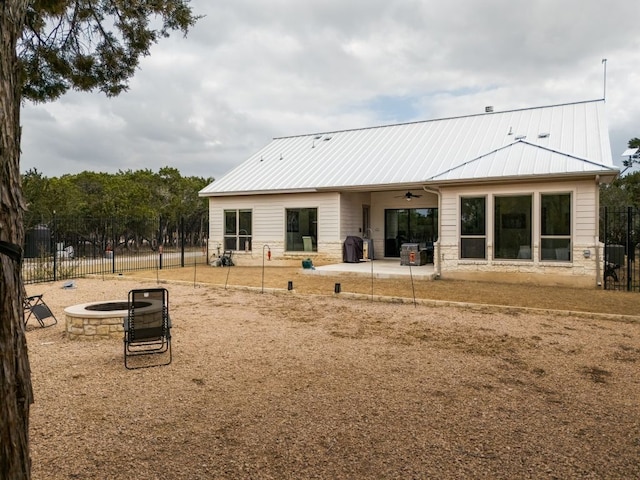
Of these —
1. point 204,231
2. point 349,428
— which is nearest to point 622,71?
point 349,428

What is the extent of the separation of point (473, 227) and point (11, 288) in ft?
43.9

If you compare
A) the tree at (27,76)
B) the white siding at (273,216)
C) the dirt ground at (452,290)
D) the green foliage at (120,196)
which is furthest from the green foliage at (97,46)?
the green foliage at (120,196)

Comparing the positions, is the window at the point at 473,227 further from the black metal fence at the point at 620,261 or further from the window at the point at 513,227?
the black metal fence at the point at 620,261

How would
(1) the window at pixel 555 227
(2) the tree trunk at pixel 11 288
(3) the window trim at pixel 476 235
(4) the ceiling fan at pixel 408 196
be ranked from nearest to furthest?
(2) the tree trunk at pixel 11 288 → (1) the window at pixel 555 227 → (3) the window trim at pixel 476 235 → (4) the ceiling fan at pixel 408 196

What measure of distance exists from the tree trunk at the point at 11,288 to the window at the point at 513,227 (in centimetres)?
1330

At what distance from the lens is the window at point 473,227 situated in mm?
13656

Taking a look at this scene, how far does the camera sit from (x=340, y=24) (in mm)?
12492

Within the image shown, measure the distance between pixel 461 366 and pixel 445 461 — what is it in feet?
7.86

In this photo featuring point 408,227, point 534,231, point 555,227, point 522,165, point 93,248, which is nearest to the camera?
point 555,227

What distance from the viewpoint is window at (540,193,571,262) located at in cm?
1269

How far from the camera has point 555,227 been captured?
12.8 meters

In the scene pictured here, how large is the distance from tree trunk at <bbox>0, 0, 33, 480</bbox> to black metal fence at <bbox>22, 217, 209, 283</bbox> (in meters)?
8.31

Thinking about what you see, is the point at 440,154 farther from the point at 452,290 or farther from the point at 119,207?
the point at 119,207

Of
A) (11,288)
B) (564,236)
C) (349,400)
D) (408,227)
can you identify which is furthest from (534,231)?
(11,288)
